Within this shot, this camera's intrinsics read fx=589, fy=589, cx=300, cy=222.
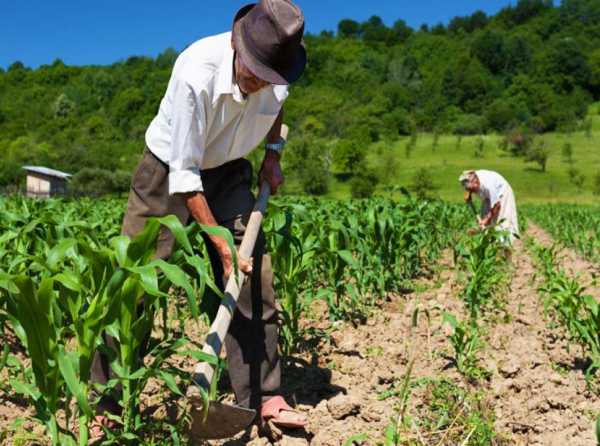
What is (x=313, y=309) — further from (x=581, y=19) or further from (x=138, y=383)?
(x=581, y=19)

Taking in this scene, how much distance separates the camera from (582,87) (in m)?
83.6

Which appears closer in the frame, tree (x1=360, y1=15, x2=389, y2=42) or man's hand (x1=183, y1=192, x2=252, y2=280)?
man's hand (x1=183, y1=192, x2=252, y2=280)

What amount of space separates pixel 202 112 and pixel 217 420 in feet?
3.85

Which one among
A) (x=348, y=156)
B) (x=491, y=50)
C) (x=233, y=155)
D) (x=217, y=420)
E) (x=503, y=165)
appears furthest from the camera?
(x=491, y=50)

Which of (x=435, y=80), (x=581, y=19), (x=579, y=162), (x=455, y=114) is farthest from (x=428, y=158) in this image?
(x=581, y=19)

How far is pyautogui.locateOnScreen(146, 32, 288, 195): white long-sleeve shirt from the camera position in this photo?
7.40 ft

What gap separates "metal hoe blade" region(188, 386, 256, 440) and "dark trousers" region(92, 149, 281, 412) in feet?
0.94

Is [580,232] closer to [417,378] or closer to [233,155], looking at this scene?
[417,378]

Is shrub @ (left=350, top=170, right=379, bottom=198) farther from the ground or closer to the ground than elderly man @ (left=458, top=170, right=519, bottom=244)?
farther from the ground

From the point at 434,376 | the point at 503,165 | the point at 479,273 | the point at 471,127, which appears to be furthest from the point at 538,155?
the point at 434,376

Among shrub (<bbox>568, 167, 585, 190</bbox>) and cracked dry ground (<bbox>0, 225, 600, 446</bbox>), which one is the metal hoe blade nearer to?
cracked dry ground (<bbox>0, 225, 600, 446</bbox>)

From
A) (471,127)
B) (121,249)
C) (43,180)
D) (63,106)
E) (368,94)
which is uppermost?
(368,94)

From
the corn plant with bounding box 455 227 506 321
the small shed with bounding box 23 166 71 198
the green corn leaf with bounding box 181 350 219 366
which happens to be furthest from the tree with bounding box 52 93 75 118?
the green corn leaf with bounding box 181 350 219 366

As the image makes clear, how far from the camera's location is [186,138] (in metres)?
→ 2.26
